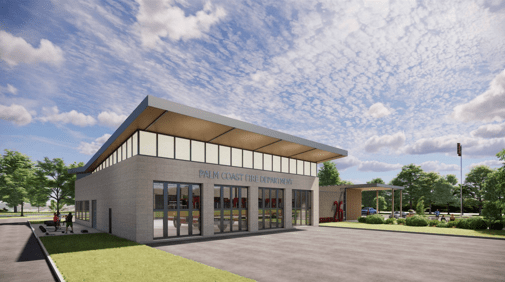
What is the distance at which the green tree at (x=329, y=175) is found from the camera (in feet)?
308

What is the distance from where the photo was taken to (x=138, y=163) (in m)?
20.2

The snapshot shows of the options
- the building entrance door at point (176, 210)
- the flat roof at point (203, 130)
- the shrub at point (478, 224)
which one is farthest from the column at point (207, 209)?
the shrub at point (478, 224)

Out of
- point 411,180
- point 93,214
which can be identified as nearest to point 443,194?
point 411,180

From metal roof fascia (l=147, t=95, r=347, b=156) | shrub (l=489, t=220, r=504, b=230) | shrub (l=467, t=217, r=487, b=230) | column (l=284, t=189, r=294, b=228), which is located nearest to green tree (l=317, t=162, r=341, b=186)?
shrub (l=467, t=217, r=487, b=230)

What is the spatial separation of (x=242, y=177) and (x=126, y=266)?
1504 centimetres

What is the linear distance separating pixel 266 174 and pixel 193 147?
26.8 ft

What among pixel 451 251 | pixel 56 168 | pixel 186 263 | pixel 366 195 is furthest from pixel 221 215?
pixel 366 195

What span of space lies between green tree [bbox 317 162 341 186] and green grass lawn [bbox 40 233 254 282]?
81795 mm

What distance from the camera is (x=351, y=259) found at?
14.9 metres

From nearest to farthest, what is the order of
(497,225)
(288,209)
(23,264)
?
(23,264) < (497,225) < (288,209)

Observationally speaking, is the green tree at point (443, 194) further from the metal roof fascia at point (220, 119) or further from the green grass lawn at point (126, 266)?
the green grass lawn at point (126, 266)

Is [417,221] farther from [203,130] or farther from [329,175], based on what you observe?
[329,175]

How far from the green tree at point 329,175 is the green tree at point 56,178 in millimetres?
66015

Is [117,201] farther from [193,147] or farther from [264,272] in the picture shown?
[264,272]
